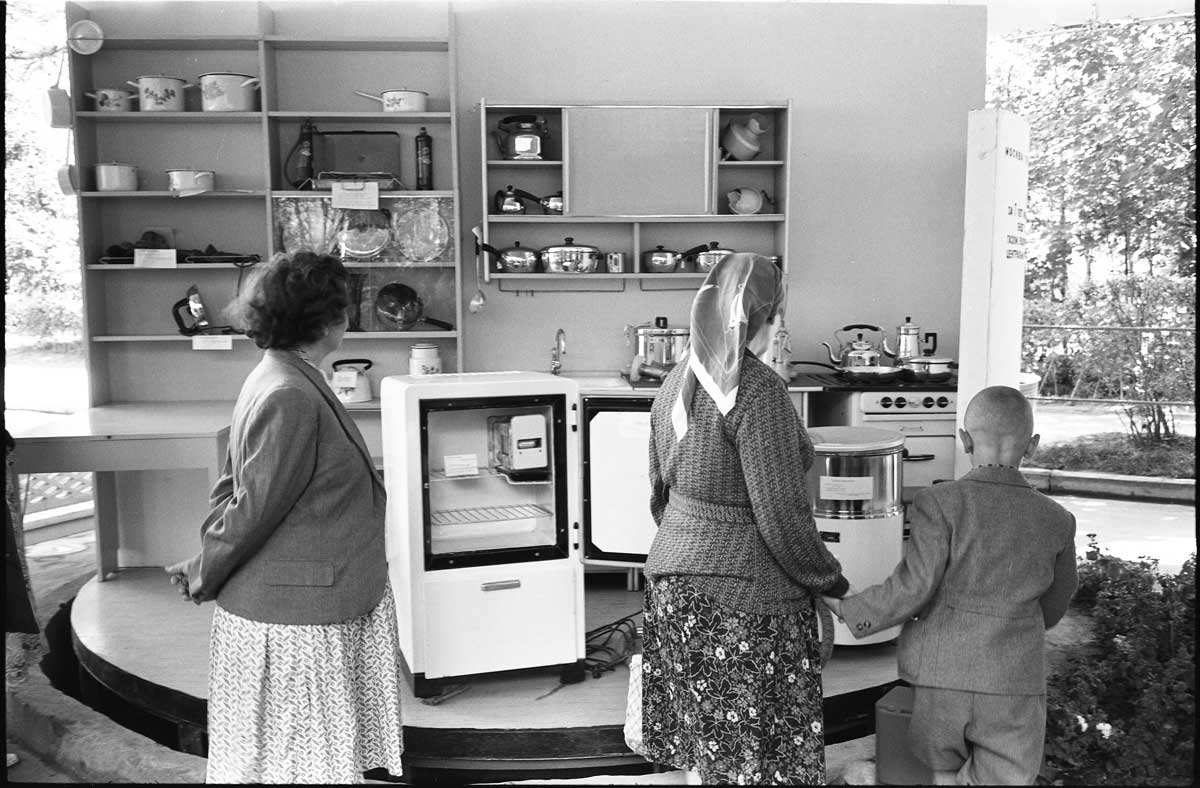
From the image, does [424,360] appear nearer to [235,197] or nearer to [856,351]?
[235,197]

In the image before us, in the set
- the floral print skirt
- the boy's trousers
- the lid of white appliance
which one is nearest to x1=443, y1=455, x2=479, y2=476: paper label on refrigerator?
the lid of white appliance

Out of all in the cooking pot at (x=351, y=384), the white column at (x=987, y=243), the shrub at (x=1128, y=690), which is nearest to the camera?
the shrub at (x=1128, y=690)

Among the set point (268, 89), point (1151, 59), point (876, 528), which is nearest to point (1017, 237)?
point (876, 528)

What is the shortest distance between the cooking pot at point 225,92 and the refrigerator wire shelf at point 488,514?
7.76 feet

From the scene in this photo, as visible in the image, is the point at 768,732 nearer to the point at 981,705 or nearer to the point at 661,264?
the point at 981,705

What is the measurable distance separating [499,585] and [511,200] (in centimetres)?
220

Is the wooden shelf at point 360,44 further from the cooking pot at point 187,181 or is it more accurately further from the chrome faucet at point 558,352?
the chrome faucet at point 558,352

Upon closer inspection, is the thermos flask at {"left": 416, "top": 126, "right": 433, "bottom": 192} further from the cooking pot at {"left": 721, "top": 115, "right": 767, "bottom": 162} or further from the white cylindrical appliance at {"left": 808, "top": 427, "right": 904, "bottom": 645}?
the white cylindrical appliance at {"left": 808, "top": 427, "right": 904, "bottom": 645}

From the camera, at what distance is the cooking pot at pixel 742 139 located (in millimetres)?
4832

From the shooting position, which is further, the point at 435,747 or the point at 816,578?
the point at 435,747

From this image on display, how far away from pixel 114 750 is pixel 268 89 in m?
2.90

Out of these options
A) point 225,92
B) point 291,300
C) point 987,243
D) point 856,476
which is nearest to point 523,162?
point 225,92

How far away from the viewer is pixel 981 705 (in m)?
2.30

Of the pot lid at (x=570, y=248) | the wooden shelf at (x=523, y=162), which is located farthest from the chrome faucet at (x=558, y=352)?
the wooden shelf at (x=523, y=162)
